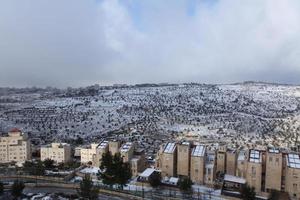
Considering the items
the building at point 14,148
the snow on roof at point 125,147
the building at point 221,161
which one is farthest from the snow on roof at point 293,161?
the building at point 14,148

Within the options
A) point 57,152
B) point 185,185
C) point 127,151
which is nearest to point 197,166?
point 185,185

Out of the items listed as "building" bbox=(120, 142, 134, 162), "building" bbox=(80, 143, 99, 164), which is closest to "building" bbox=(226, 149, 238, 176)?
"building" bbox=(120, 142, 134, 162)

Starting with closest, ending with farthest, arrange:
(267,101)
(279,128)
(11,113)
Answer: (279,128), (11,113), (267,101)

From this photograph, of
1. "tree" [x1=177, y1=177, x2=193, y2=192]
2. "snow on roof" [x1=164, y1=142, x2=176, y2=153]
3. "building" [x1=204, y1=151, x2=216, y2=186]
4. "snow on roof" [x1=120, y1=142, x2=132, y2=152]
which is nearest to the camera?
"tree" [x1=177, y1=177, x2=193, y2=192]

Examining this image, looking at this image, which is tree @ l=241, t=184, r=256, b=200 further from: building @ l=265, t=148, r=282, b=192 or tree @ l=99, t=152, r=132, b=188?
tree @ l=99, t=152, r=132, b=188

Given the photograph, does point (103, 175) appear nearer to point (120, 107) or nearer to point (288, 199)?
point (288, 199)

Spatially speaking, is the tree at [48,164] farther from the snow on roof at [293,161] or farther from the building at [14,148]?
the snow on roof at [293,161]

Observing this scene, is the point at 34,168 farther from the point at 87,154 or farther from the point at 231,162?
the point at 231,162

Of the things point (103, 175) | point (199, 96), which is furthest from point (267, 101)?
point (103, 175)
